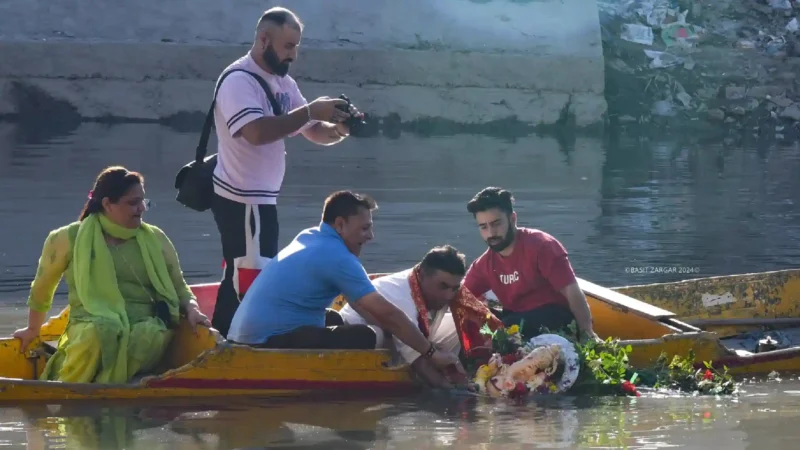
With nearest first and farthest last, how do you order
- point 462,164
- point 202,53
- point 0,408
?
point 0,408 → point 462,164 → point 202,53

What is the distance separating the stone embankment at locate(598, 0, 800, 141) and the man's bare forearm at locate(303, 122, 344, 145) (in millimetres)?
20210

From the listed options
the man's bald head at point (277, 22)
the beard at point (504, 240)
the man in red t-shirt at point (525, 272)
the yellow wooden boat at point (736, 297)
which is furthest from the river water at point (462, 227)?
the man's bald head at point (277, 22)

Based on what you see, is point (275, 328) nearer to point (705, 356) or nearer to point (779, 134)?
point (705, 356)

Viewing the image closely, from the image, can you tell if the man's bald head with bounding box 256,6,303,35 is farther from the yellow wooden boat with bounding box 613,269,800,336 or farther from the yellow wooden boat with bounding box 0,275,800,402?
the yellow wooden boat with bounding box 613,269,800,336

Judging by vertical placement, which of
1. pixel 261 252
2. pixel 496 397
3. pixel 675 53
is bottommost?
pixel 496 397

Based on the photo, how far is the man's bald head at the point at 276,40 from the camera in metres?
7.99

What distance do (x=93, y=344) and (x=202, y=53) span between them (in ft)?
64.0

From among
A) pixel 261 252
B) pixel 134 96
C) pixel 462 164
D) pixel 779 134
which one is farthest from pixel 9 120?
pixel 261 252

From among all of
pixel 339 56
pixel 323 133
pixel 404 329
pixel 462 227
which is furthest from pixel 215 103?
pixel 339 56

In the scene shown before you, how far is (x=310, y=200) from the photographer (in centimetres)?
1730

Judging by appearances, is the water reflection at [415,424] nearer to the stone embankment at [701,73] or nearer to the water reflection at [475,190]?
the water reflection at [475,190]

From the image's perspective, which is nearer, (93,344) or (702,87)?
(93,344)

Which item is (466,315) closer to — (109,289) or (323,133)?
(323,133)

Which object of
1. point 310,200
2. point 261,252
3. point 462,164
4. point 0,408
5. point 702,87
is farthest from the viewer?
point 702,87
